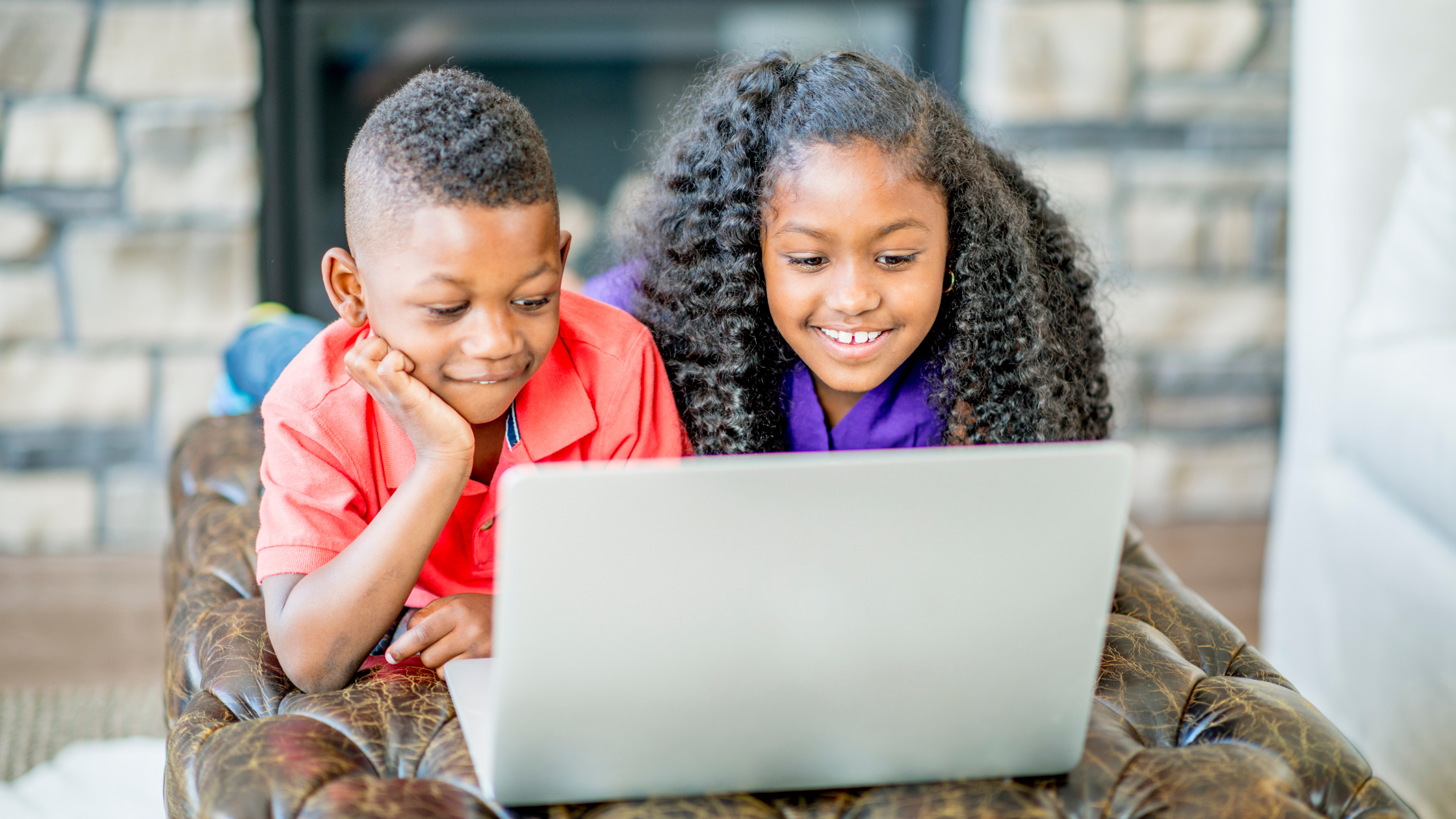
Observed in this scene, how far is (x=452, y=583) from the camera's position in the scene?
1.05 m

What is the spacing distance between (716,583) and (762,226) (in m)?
0.56

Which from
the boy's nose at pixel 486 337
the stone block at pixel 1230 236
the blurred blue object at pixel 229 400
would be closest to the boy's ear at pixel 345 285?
the boy's nose at pixel 486 337

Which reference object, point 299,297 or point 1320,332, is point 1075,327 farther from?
point 299,297

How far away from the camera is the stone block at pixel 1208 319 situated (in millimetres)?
2162

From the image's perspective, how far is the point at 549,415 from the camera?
1.00m

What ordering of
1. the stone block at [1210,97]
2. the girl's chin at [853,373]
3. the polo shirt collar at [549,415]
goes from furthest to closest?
1. the stone block at [1210,97]
2. the girl's chin at [853,373]
3. the polo shirt collar at [549,415]

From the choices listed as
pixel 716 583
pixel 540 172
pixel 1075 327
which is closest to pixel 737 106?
pixel 540 172

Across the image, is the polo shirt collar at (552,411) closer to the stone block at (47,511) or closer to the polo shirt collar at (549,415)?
the polo shirt collar at (549,415)

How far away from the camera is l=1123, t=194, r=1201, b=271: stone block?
2.12 m

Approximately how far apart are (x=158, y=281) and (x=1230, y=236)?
6.00 feet

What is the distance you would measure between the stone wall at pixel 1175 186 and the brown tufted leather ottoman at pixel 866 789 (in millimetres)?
1271

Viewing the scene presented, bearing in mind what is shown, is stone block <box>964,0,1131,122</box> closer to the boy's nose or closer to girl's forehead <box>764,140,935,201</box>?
girl's forehead <box>764,140,935,201</box>

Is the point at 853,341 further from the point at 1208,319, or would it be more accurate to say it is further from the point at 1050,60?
the point at 1208,319

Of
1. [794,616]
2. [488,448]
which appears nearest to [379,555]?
[488,448]
